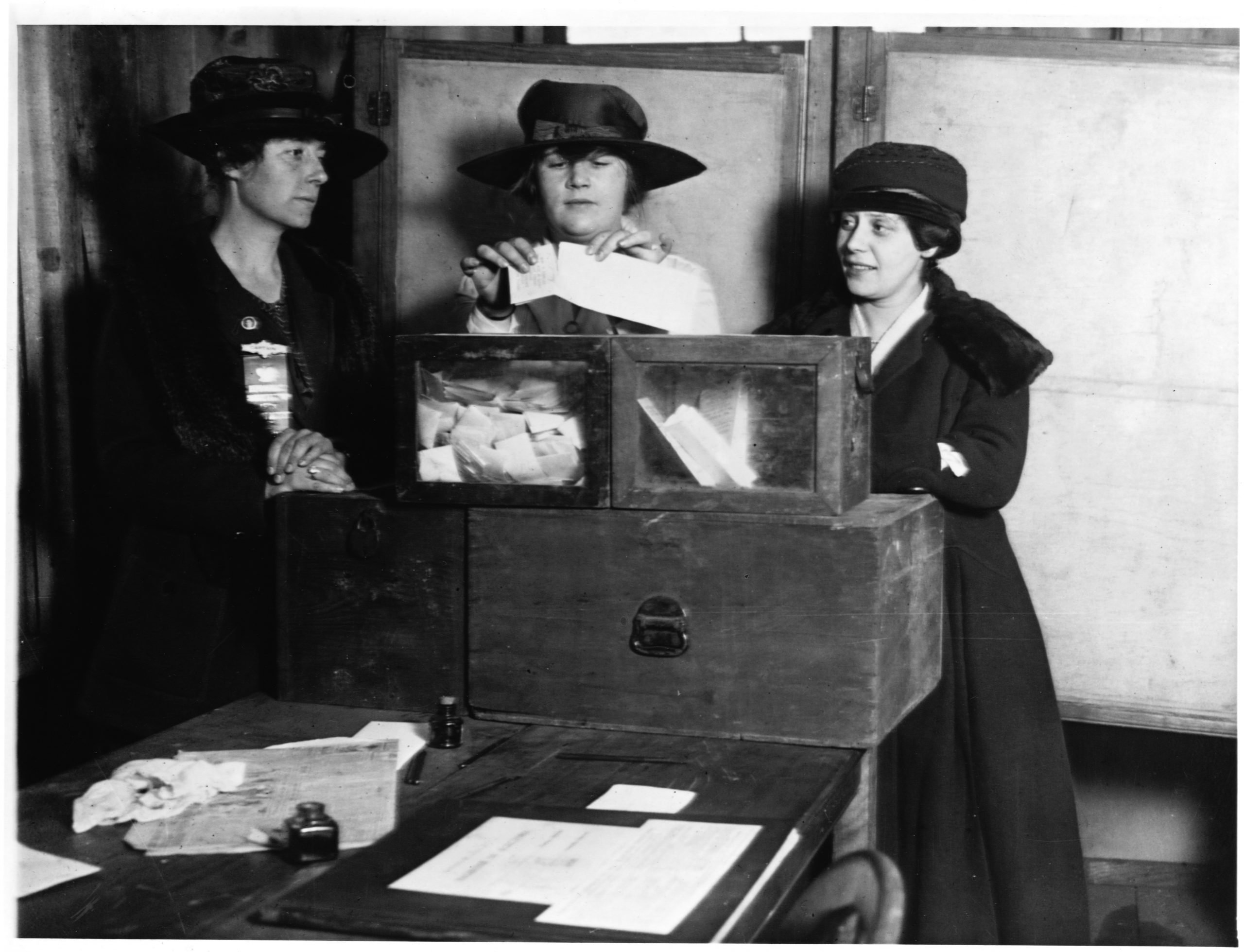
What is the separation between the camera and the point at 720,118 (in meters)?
3.10

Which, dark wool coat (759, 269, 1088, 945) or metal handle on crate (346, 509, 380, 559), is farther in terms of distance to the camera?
dark wool coat (759, 269, 1088, 945)

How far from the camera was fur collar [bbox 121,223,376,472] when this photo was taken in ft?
8.78

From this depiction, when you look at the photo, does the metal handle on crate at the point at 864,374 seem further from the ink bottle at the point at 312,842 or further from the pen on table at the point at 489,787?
the ink bottle at the point at 312,842

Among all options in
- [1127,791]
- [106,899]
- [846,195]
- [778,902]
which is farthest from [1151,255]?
[106,899]

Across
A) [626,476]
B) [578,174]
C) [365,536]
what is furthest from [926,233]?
[365,536]

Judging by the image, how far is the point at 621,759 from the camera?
74.4 inches

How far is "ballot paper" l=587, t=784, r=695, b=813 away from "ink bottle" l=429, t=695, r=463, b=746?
1.03 ft

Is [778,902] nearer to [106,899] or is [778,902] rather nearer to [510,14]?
[106,899]

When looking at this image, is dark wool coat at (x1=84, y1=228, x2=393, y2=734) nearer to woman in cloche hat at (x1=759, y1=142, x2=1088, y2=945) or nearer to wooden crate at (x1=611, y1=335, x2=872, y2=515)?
wooden crate at (x1=611, y1=335, x2=872, y2=515)

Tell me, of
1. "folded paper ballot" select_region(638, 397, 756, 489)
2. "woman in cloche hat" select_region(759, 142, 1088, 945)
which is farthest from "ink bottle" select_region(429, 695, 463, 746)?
"woman in cloche hat" select_region(759, 142, 1088, 945)

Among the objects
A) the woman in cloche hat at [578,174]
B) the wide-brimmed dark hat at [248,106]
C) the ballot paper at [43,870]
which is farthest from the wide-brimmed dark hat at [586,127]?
the ballot paper at [43,870]

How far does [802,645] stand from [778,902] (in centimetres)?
49

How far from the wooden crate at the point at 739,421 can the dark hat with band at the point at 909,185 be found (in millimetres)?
895

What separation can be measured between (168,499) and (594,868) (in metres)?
1.48
